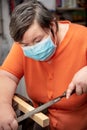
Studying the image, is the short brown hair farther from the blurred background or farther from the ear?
the blurred background

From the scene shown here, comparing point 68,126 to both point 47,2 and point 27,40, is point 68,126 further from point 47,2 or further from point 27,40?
point 47,2

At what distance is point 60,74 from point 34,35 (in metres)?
0.23

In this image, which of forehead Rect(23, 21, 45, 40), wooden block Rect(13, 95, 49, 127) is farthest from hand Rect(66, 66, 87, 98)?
forehead Rect(23, 21, 45, 40)

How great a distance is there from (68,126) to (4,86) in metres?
0.33

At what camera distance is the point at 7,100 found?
1.14m

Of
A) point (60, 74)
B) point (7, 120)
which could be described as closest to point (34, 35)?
point (60, 74)

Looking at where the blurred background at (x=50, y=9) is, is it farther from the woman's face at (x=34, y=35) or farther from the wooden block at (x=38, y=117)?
the wooden block at (x=38, y=117)

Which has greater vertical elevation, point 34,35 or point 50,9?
point 34,35

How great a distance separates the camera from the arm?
3.44ft

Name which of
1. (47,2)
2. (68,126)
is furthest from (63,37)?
(47,2)

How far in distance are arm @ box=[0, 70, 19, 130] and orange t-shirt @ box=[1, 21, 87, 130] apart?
1.3 inches

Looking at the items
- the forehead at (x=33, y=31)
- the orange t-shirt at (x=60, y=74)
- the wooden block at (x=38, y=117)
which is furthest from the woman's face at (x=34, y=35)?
the wooden block at (x=38, y=117)

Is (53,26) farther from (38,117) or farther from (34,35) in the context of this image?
(38,117)

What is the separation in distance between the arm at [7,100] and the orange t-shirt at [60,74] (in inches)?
1.3
